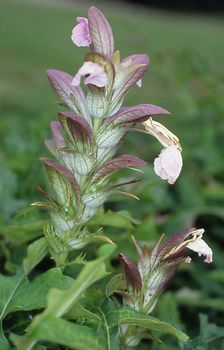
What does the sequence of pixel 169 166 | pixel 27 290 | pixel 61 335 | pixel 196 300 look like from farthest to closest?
pixel 196 300 < pixel 27 290 < pixel 169 166 < pixel 61 335

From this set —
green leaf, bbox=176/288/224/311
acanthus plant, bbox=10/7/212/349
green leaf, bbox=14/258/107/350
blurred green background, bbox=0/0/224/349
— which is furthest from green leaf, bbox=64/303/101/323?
green leaf, bbox=176/288/224/311

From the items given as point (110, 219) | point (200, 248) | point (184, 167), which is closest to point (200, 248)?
point (200, 248)

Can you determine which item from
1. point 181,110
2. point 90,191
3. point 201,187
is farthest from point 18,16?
point 90,191

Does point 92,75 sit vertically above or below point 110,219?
above

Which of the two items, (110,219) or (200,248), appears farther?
(110,219)

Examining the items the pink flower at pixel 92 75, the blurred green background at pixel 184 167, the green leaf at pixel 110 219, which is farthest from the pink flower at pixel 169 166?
A: the blurred green background at pixel 184 167

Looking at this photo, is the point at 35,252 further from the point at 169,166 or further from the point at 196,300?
the point at 196,300

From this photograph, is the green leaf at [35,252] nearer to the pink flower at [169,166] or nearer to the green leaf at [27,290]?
the green leaf at [27,290]
